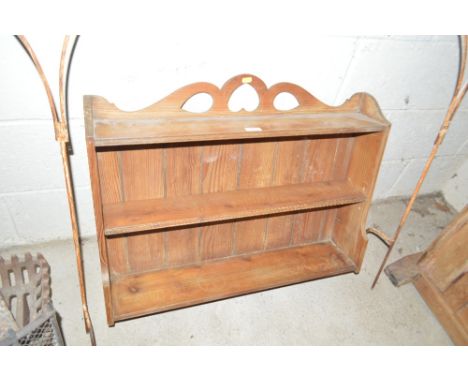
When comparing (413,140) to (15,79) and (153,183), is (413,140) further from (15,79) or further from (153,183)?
(15,79)

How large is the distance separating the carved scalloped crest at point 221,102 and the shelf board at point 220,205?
0.34 meters

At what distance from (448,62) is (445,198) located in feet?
3.80

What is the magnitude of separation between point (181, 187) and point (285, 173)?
475 millimetres

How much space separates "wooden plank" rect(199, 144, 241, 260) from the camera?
1.31 metres

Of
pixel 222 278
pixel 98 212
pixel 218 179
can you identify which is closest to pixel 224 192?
pixel 218 179

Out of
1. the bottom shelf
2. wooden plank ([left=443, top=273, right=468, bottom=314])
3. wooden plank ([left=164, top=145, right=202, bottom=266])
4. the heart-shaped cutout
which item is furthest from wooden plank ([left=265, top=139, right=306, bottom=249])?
wooden plank ([left=443, top=273, right=468, bottom=314])

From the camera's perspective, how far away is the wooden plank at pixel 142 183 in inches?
47.7

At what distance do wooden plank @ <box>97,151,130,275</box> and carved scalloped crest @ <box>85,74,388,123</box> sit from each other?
0.15 m

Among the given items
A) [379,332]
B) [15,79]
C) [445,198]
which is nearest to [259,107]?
[15,79]

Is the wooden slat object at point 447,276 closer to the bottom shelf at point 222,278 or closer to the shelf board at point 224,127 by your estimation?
the bottom shelf at point 222,278

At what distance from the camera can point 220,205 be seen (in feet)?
4.29

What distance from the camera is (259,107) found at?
1291 mm

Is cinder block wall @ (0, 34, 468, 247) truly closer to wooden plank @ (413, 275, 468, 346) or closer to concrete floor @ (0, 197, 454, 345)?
concrete floor @ (0, 197, 454, 345)

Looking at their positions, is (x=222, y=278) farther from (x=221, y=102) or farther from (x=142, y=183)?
(x=221, y=102)
